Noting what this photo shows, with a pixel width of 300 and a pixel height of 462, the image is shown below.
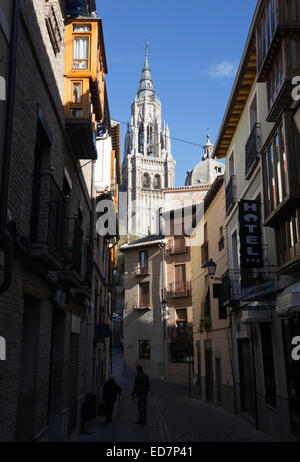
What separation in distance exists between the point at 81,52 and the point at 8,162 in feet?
18.9

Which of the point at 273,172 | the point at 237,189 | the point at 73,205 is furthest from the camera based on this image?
the point at 237,189

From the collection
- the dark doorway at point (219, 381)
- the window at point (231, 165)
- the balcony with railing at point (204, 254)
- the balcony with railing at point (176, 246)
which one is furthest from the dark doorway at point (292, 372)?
the balcony with railing at point (176, 246)

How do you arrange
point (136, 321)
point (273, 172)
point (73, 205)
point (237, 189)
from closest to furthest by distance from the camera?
point (273, 172) < point (73, 205) < point (237, 189) < point (136, 321)

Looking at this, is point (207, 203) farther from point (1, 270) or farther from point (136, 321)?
point (136, 321)

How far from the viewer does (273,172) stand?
966cm

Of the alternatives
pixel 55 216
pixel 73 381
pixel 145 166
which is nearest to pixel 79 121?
pixel 55 216

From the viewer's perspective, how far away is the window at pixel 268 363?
1111 centimetres

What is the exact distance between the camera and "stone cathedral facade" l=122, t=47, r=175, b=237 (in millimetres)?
107312

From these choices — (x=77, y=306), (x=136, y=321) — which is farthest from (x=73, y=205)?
(x=136, y=321)

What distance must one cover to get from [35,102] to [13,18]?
159 centimetres

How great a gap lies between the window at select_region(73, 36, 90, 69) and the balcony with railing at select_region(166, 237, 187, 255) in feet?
82.6

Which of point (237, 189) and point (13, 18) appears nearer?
point (13, 18)

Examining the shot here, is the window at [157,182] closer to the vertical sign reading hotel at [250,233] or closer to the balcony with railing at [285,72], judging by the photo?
the vertical sign reading hotel at [250,233]

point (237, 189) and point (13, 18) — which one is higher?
point (237, 189)
